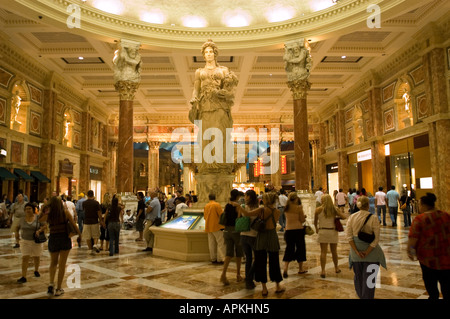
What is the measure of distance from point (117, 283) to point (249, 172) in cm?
4135

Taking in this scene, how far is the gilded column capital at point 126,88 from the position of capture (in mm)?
12961

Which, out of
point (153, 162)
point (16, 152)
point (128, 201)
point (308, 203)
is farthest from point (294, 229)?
point (153, 162)

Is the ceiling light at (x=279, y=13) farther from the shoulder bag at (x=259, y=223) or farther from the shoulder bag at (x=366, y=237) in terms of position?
the shoulder bag at (x=366, y=237)

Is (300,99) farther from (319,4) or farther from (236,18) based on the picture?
(236,18)

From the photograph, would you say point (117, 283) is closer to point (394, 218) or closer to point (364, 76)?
point (394, 218)

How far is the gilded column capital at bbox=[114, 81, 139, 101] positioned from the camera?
1296cm

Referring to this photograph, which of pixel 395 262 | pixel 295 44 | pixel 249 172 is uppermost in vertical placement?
pixel 295 44

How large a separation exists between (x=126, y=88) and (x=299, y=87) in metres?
6.76

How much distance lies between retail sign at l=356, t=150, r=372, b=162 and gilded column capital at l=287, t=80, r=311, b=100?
23.5 ft

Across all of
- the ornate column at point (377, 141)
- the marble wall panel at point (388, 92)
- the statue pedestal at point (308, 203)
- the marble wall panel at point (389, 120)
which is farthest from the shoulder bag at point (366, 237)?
the marble wall panel at point (388, 92)

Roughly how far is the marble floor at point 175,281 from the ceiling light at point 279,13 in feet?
35.2

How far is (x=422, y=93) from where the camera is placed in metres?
13.3

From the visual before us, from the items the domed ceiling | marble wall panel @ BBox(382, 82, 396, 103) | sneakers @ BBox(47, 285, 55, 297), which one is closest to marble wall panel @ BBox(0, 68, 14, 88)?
the domed ceiling
